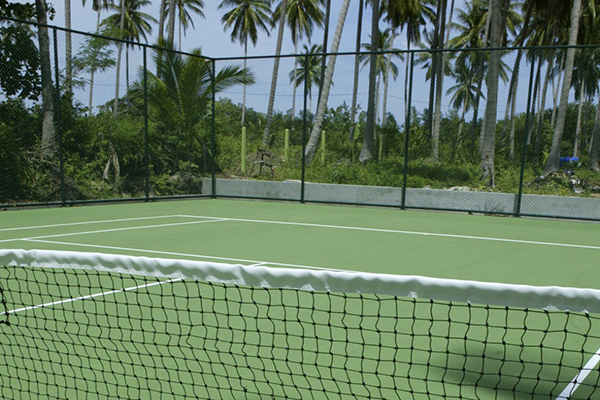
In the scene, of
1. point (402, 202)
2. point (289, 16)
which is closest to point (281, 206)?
point (402, 202)

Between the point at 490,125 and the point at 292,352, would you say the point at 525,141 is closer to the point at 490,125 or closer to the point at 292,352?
the point at 490,125

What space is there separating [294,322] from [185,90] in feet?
38.5

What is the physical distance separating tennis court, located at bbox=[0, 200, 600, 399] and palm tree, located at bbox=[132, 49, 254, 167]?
210 inches

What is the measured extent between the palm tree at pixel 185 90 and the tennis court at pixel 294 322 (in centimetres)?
533

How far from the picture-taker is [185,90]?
15.2 m

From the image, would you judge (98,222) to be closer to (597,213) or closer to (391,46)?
(597,213)

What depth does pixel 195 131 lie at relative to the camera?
15180mm

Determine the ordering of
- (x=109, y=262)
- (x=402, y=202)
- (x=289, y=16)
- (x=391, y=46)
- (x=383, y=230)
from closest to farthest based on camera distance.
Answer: (x=109, y=262), (x=383, y=230), (x=402, y=202), (x=289, y=16), (x=391, y=46)

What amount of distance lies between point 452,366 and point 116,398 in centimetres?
193

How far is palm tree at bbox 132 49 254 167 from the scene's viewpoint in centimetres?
1467

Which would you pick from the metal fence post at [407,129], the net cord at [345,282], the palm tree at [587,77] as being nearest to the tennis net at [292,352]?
the net cord at [345,282]

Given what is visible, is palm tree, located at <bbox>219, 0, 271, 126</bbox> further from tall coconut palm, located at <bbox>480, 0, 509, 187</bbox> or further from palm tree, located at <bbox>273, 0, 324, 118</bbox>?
tall coconut palm, located at <bbox>480, 0, 509, 187</bbox>

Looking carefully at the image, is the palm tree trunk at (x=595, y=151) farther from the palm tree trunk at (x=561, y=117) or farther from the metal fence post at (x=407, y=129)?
the metal fence post at (x=407, y=129)

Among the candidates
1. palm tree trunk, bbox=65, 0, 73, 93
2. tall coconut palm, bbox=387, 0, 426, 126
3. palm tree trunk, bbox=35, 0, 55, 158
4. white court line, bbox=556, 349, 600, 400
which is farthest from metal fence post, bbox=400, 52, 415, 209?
tall coconut palm, bbox=387, 0, 426, 126
